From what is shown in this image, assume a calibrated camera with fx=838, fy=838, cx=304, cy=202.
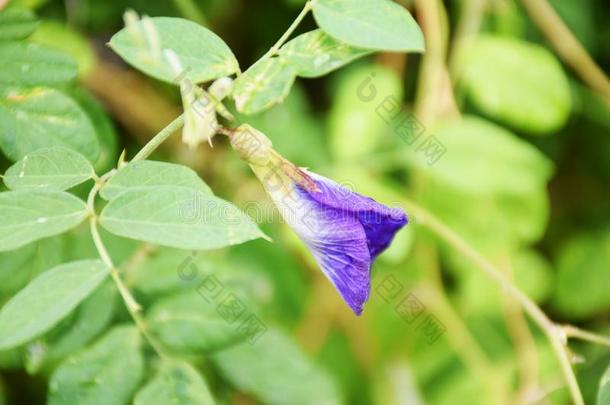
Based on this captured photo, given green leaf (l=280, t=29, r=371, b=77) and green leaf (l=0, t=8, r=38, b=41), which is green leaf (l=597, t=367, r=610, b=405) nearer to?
green leaf (l=280, t=29, r=371, b=77)

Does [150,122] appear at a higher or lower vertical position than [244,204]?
higher

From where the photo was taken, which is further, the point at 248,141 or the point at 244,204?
the point at 244,204

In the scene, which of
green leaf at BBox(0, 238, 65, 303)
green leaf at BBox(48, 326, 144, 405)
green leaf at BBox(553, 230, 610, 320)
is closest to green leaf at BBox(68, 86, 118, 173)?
green leaf at BBox(0, 238, 65, 303)

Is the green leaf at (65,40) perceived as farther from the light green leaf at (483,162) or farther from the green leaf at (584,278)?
the green leaf at (584,278)

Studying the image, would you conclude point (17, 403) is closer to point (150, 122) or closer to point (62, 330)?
point (150, 122)

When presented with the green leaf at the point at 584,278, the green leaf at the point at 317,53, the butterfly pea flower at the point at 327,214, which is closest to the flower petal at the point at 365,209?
the butterfly pea flower at the point at 327,214

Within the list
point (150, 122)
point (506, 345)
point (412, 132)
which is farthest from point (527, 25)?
point (150, 122)
